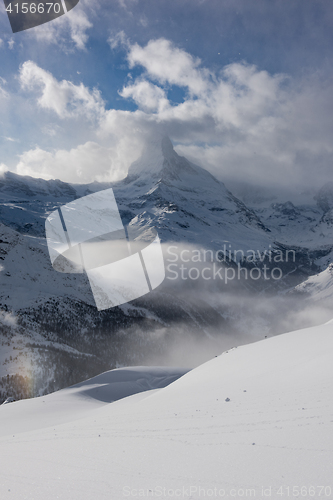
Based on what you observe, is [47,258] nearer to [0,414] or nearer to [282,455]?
[0,414]

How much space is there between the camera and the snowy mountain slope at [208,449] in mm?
3391

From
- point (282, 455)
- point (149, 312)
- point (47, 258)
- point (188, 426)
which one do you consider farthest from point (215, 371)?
point (149, 312)

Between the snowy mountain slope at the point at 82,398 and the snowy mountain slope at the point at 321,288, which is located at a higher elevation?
the snowy mountain slope at the point at 82,398

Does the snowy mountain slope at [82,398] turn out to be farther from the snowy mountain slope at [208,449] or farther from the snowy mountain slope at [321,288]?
the snowy mountain slope at [321,288]

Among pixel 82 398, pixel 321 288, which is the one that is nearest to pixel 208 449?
pixel 82 398

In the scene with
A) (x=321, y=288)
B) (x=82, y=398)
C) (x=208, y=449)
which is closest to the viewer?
(x=208, y=449)

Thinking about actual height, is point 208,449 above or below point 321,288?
above

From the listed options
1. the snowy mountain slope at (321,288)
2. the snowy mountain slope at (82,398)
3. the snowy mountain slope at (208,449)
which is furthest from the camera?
the snowy mountain slope at (321,288)

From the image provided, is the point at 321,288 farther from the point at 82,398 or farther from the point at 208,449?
the point at 208,449

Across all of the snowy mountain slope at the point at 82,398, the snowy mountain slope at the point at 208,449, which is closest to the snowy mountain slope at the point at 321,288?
the snowy mountain slope at the point at 82,398

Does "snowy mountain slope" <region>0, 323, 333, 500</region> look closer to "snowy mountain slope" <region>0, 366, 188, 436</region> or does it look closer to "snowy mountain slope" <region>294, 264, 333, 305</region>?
"snowy mountain slope" <region>0, 366, 188, 436</region>

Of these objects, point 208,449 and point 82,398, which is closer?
point 208,449

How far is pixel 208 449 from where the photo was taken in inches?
174

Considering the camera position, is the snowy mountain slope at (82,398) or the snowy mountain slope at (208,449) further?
the snowy mountain slope at (82,398)
